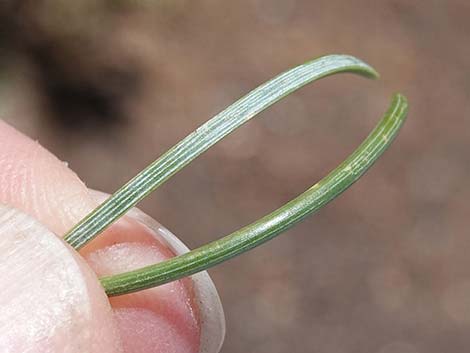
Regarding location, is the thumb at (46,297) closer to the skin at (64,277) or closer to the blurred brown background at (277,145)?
the skin at (64,277)

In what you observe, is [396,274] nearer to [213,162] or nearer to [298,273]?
[298,273]

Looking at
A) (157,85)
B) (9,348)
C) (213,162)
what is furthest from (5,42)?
(9,348)

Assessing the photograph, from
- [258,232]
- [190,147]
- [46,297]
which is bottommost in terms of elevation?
[46,297]

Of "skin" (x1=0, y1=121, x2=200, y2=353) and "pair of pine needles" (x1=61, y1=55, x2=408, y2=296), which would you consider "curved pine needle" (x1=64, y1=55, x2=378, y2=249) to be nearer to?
"pair of pine needles" (x1=61, y1=55, x2=408, y2=296)

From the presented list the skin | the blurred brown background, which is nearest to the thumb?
the skin

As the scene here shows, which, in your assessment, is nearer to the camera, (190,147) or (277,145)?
(190,147)

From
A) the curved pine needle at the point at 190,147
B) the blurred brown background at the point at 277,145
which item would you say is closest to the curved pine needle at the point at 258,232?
the curved pine needle at the point at 190,147

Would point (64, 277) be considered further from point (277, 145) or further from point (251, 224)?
point (277, 145)

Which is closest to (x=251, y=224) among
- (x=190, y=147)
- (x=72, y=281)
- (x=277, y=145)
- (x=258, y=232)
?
(x=258, y=232)
